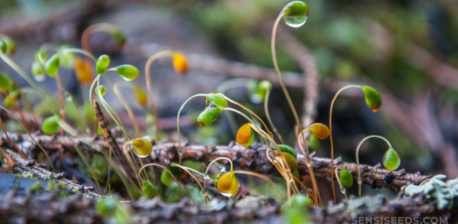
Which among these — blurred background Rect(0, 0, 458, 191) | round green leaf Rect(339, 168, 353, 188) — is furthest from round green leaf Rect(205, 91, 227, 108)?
blurred background Rect(0, 0, 458, 191)

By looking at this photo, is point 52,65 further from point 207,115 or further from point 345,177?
point 345,177

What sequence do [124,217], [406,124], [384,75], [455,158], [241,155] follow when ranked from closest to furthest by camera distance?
[124,217] → [241,155] → [455,158] → [406,124] → [384,75]

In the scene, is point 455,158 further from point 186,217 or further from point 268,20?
point 186,217

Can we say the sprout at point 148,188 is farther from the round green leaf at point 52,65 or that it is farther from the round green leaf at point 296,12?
the round green leaf at point 296,12

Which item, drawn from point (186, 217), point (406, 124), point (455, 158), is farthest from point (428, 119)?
point (186, 217)

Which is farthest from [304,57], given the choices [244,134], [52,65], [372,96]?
[52,65]

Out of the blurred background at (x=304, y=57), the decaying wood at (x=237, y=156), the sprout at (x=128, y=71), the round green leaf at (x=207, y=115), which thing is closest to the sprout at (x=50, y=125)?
the decaying wood at (x=237, y=156)

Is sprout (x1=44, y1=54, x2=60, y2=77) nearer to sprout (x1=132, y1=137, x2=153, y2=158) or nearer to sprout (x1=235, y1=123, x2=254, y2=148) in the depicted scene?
sprout (x1=132, y1=137, x2=153, y2=158)
